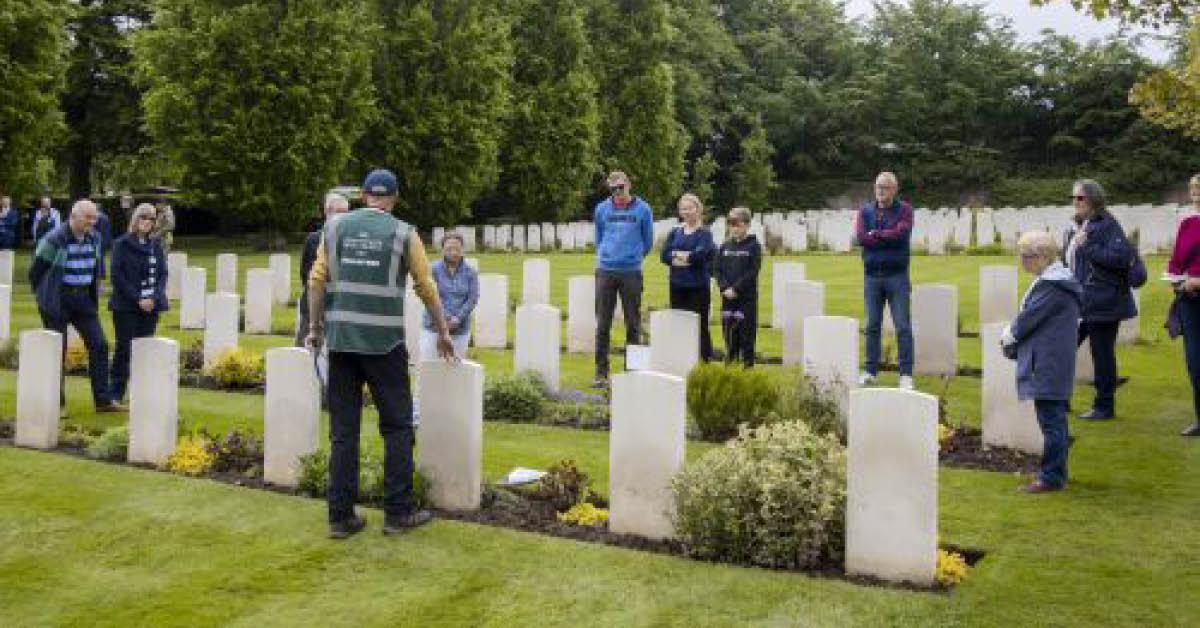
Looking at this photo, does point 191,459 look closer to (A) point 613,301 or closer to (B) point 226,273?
(A) point 613,301

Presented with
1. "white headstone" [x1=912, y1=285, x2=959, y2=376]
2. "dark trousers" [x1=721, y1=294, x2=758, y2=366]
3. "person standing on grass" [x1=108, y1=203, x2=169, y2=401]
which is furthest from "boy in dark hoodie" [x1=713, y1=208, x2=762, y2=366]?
"person standing on grass" [x1=108, y1=203, x2=169, y2=401]

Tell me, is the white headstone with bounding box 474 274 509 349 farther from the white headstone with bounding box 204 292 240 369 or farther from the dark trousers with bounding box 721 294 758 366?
the dark trousers with bounding box 721 294 758 366

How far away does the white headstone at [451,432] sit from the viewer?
24.3 feet

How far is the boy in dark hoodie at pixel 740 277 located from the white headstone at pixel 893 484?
5.59 metres

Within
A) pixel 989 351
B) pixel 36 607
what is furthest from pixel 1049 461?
pixel 36 607

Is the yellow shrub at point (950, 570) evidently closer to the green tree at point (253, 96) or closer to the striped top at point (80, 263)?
the striped top at point (80, 263)

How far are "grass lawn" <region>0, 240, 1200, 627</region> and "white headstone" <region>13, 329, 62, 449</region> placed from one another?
1.37 ft

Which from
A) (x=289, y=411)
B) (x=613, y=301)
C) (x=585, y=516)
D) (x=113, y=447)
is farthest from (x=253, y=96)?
(x=585, y=516)

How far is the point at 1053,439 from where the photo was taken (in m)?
7.73

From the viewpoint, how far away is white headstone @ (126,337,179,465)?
28.7 ft

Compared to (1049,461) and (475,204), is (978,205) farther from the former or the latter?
(1049,461)

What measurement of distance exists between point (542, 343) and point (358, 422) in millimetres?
4481

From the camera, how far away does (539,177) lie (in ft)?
123

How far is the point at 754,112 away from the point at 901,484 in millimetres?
46645
